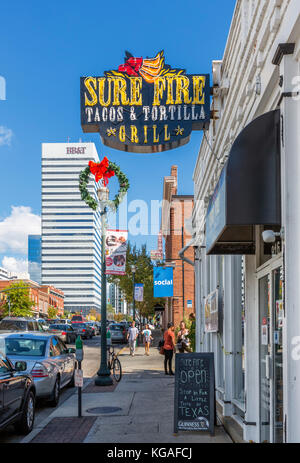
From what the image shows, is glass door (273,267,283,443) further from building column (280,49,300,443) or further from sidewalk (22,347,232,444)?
sidewalk (22,347,232,444)

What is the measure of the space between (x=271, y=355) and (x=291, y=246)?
1.97 m

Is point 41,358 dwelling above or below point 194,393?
above

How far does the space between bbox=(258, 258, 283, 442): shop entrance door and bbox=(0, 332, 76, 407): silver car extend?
569cm

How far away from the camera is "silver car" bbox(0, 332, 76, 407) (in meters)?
11.2

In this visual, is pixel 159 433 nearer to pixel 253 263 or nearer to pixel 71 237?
pixel 253 263

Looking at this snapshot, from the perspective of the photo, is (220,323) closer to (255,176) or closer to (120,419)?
(120,419)

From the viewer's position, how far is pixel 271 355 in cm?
612

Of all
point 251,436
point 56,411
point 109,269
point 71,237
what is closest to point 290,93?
point 251,436

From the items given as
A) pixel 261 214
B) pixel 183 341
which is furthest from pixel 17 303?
pixel 261 214

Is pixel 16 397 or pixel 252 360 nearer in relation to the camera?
pixel 252 360

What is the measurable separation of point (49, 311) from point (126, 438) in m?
118

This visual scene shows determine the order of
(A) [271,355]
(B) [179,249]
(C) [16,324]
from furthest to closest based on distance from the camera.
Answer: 1. (B) [179,249]
2. (C) [16,324]
3. (A) [271,355]

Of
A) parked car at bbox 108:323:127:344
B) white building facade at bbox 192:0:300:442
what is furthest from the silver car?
parked car at bbox 108:323:127:344

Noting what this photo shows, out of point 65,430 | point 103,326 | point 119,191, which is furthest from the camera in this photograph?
point 119,191
